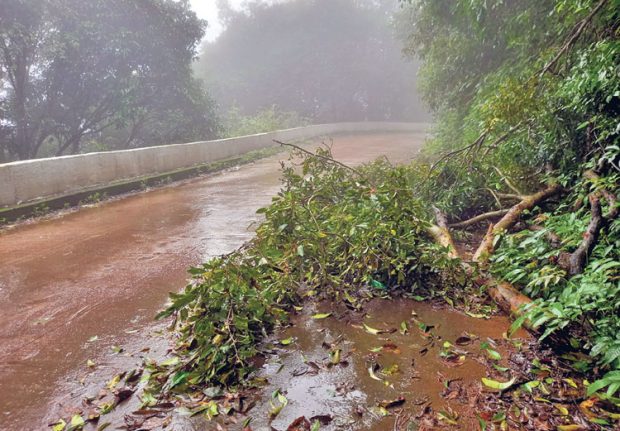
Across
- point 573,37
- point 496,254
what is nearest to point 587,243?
point 496,254

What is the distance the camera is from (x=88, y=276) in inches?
163

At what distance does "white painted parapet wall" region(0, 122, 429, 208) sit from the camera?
6477mm

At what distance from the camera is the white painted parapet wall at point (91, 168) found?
6477 millimetres

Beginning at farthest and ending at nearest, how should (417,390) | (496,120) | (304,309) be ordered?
(496,120), (304,309), (417,390)

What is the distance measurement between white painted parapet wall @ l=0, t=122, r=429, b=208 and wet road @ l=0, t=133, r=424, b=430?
2.69 ft

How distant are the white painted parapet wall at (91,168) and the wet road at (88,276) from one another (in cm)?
82

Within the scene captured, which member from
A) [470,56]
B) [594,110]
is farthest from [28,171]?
[470,56]

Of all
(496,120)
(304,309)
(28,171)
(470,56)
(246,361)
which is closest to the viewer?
(246,361)

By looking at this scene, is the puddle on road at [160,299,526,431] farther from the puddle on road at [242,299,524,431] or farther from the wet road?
the wet road

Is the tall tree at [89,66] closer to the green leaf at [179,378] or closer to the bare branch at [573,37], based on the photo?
the green leaf at [179,378]

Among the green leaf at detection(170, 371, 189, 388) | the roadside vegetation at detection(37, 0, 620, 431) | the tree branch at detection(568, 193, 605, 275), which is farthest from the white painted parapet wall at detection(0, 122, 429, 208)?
the tree branch at detection(568, 193, 605, 275)

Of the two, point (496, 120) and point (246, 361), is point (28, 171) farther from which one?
point (496, 120)

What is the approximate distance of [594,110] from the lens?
4.08m

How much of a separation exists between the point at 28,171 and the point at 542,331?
7527mm
